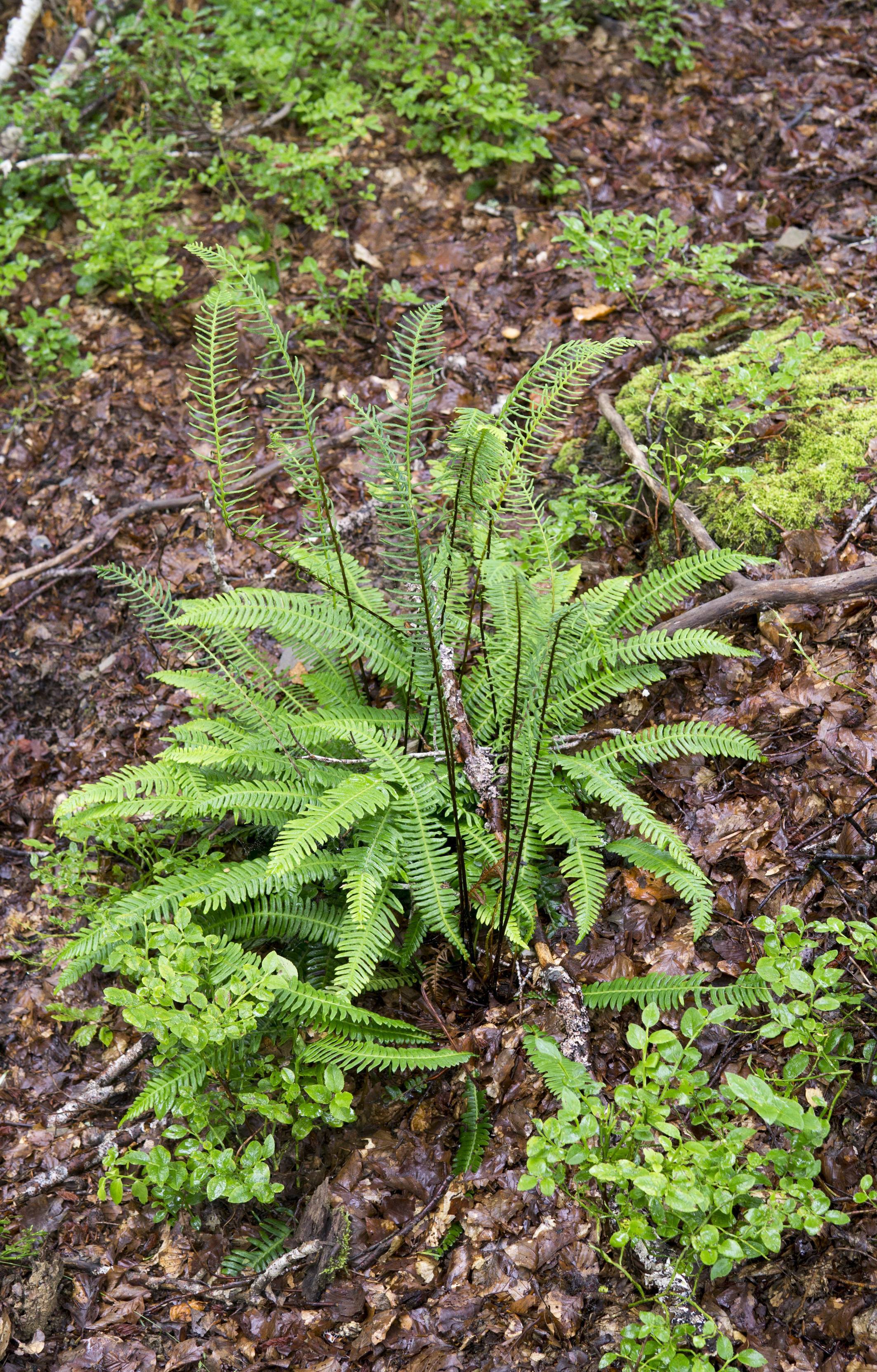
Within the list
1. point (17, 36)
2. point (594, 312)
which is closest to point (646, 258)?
point (594, 312)

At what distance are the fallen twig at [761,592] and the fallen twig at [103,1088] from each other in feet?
8.75

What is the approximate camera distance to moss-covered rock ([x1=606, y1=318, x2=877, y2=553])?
12.1 feet

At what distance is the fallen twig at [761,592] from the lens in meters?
3.33

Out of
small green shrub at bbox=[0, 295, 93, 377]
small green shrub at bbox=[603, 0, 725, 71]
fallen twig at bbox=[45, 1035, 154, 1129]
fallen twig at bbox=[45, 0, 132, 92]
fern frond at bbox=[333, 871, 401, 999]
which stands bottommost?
fallen twig at bbox=[45, 1035, 154, 1129]

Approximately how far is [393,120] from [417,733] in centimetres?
520

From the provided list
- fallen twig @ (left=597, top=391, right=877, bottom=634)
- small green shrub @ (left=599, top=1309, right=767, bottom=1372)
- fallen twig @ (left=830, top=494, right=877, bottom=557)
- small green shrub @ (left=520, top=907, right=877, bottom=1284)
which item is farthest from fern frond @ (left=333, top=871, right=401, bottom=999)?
fallen twig @ (left=830, top=494, right=877, bottom=557)

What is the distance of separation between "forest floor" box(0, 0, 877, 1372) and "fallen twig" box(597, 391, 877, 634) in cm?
9

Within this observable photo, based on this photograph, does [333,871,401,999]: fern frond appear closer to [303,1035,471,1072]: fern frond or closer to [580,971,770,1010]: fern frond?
[303,1035,471,1072]: fern frond

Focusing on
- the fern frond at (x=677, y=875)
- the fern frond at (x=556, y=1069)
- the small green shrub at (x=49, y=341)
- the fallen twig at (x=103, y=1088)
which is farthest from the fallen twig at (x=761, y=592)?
the small green shrub at (x=49, y=341)

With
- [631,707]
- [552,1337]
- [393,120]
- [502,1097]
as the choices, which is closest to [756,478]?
[631,707]

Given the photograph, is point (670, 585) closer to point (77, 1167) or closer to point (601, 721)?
point (601, 721)

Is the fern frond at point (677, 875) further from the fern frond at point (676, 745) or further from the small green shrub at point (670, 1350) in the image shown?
the small green shrub at point (670, 1350)

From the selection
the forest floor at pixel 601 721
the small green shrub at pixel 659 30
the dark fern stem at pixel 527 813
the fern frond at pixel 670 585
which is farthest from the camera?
the small green shrub at pixel 659 30

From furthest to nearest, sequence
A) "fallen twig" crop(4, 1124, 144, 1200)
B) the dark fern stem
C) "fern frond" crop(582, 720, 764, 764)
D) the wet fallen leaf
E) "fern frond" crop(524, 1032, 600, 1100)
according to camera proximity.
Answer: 1. the wet fallen leaf
2. "fallen twig" crop(4, 1124, 144, 1200)
3. "fern frond" crop(582, 720, 764, 764)
4. the dark fern stem
5. "fern frond" crop(524, 1032, 600, 1100)
